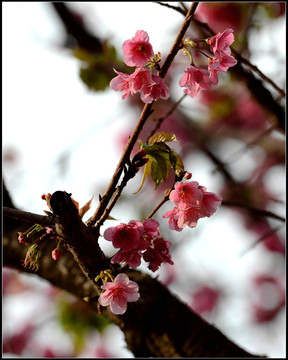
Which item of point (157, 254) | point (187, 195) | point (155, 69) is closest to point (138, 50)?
point (155, 69)

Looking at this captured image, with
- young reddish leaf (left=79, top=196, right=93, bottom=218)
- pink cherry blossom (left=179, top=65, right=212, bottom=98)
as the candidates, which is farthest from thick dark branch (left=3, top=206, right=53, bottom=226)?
pink cherry blossom (left=179, top=65, right=212, bottom=98)

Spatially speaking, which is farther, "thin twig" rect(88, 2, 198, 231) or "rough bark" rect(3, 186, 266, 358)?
"rough bark" rect(3, 186, 266, 358)

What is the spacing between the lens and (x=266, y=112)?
78.5 inches

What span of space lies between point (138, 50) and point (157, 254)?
438 millimetres

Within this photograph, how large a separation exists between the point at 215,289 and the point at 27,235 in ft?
13.1

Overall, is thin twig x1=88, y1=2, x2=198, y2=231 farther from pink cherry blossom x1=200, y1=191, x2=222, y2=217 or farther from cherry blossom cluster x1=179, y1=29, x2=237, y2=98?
pink cherry blossom x1=200, y1=191, x2=222, y2=217

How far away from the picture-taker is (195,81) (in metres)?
1.01

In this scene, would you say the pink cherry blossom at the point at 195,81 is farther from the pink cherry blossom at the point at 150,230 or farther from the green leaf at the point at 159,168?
the pink cherry blossom at the point at 150,230

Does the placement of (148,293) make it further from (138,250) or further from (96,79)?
(96,79)

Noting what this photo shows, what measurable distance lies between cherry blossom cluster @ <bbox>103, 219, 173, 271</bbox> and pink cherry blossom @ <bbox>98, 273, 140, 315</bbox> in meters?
0.04

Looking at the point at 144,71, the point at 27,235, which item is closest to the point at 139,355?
the point at 27,235

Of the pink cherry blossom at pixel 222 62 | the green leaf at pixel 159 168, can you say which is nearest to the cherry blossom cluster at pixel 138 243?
the green leaf at pixel 159 168

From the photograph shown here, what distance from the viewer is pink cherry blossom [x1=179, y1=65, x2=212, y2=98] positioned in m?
1.01

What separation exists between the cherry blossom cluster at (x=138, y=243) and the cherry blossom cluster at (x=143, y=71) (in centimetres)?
27
